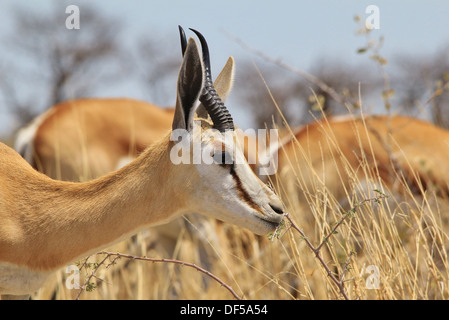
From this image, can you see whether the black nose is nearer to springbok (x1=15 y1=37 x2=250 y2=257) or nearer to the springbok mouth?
the springbok mouth

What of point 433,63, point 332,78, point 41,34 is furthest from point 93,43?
point 433,63

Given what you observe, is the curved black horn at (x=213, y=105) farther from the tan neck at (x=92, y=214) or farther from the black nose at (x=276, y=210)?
the black nose at (x=276, y=210)

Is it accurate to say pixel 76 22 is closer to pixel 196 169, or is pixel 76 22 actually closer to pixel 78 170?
pixel 196 169

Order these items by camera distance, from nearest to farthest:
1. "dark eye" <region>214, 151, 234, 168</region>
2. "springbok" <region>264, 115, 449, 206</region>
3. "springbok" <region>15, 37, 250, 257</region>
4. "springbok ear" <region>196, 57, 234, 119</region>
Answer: "dark eye" <region>214, 151, 234, 168</region> → "springbok ear" <region>196, 57, 234, 119</region> → "springbok" <region>264, 115, 449, 206</region> → "springbok" <region>15, 37, 250, 257</region>

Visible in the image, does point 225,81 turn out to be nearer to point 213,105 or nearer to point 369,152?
point 213,105

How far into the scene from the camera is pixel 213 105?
321 centimetres

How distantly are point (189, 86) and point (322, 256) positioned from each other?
1905 mm

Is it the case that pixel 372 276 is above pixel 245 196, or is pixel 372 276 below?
below

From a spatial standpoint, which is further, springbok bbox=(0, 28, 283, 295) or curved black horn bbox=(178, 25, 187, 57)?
curved black horn bbox=(178, 25, 187, 57)

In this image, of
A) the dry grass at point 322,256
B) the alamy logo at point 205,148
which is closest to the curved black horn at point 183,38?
the alamy logo at point 205,148

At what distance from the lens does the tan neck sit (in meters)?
3.08

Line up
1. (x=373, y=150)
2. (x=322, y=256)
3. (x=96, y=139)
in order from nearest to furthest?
(x=322, y=256), (x=373, y=150), (x=96, y=139)

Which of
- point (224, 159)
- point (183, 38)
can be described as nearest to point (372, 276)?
point (224, 159)

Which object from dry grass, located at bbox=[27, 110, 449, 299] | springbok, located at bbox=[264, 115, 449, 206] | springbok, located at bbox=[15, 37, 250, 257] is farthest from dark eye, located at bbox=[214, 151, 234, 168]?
springbok, located at bbox=[15, 37, 250, 257]
